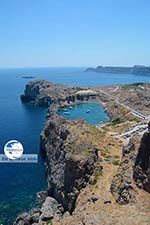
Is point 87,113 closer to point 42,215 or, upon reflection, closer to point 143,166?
point 42,215

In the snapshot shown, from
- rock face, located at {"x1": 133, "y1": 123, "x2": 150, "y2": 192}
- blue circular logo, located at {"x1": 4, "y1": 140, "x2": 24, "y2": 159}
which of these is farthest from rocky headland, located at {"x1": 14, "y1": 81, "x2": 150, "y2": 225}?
blue circular logo, located at {"x1": 4, "y1": 140, "x2": 24, "y2": 159}

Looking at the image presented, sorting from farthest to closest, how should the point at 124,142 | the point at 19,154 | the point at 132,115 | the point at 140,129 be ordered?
the point at 132,115 < the point at 19,154 < the point at 140,129 < the point at 124,142

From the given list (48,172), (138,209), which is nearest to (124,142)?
(48,172)

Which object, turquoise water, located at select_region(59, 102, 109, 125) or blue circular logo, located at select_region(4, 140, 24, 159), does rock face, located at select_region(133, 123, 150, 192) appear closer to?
blue circular logo, located at select_region(4, 140, 24, 159)

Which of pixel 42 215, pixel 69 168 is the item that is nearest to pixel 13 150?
pixel 69 168

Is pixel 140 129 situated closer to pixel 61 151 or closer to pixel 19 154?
pixel 61 151
